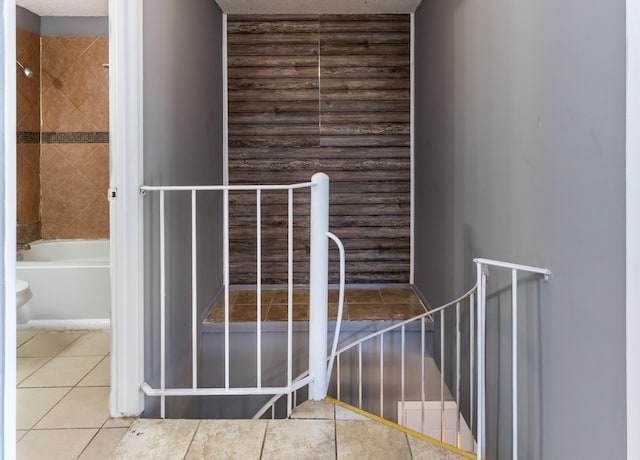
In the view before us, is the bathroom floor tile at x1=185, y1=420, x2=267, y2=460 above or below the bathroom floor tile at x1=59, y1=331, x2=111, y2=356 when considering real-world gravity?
below

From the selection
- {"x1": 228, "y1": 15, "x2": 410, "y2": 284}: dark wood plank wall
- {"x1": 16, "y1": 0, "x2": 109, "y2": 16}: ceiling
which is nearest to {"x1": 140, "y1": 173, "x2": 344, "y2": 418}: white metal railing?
{"x1": 228, "y1": 15, "x2": 410, "y2": 284}: dark wood plank wall

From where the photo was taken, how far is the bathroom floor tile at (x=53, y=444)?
1.66 metres

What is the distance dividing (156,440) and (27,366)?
1.23 m

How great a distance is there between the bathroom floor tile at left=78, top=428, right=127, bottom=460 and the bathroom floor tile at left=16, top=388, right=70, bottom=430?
12.7 inches

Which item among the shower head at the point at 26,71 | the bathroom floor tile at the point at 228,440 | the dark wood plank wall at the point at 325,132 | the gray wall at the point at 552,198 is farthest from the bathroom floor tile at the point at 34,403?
the shower head at the point at 26,71

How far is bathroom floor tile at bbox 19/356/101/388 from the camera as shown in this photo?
2.31 metres

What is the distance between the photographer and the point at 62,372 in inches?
96.3

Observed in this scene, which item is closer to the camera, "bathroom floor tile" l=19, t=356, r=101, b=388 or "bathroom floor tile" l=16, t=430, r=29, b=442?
"bathroom floor tile" l=16, t=430, r=29, b=442

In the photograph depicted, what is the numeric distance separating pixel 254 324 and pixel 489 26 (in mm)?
2309

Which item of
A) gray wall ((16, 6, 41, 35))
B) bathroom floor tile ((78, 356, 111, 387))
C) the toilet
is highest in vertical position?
gray wall ((16, 6, 41, 35))

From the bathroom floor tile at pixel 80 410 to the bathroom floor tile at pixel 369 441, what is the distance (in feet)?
3.13

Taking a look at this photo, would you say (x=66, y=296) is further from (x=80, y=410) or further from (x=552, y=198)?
(x=552, y=198)

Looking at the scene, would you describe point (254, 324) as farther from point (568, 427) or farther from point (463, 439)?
point (568, 427)

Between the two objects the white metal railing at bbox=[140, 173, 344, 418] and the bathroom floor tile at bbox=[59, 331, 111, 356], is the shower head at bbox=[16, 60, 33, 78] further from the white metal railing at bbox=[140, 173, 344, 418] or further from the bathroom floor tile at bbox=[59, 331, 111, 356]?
the white metal railing at bbox=[140, 173, 344, 418]
